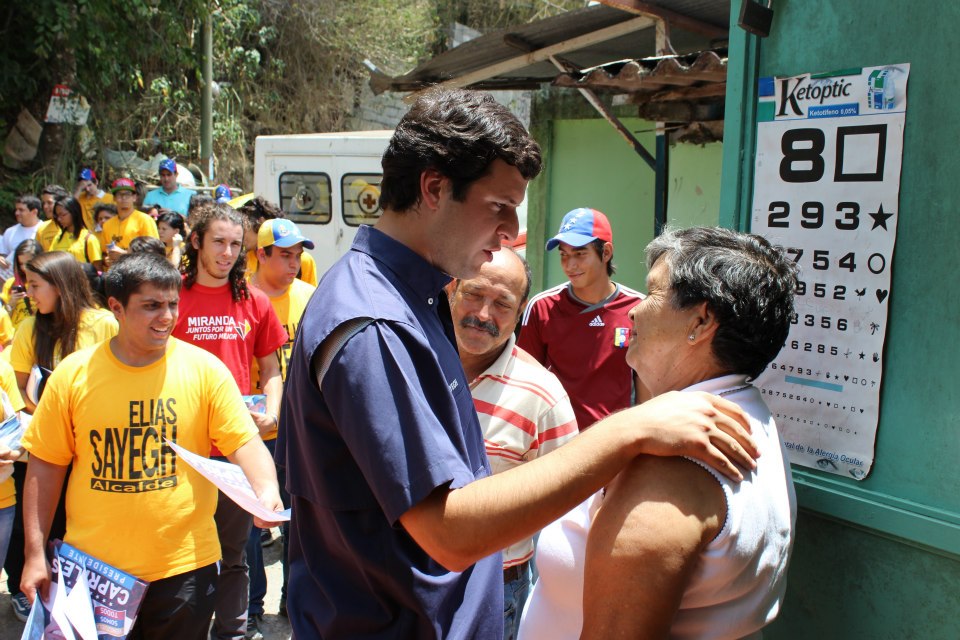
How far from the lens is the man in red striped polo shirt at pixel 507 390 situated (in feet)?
8.98

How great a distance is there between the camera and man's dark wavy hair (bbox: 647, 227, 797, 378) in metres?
1.64

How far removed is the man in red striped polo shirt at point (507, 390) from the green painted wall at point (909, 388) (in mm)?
837

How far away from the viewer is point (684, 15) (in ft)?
17.9

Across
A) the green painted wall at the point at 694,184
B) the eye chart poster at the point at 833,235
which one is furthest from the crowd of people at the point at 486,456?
the green painted wall at the point at 694,184

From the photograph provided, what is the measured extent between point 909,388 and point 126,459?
8.55 feet

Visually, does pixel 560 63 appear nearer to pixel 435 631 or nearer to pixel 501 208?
pixel 501 208

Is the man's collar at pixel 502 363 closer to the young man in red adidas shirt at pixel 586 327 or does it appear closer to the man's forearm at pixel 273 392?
the young man in red adidas shirt at pixel 586 327

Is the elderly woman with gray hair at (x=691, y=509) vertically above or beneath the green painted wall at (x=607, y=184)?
beneath

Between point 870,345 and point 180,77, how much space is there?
52.9 feet

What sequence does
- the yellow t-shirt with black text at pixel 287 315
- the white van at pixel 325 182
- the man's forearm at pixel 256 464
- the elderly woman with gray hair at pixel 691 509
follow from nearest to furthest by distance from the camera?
the elderly woman with gray hair at pixel 691 509 < the man's forearm at pixel 256 464 < the yellow t-shirt with black text at pixel 287 315 < the white van at pixel 325 182

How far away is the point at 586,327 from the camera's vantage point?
4.44 meters

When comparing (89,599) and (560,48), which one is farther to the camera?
(560,48)

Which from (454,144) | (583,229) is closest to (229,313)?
(583,229)

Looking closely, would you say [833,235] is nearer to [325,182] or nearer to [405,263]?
[405,263]
